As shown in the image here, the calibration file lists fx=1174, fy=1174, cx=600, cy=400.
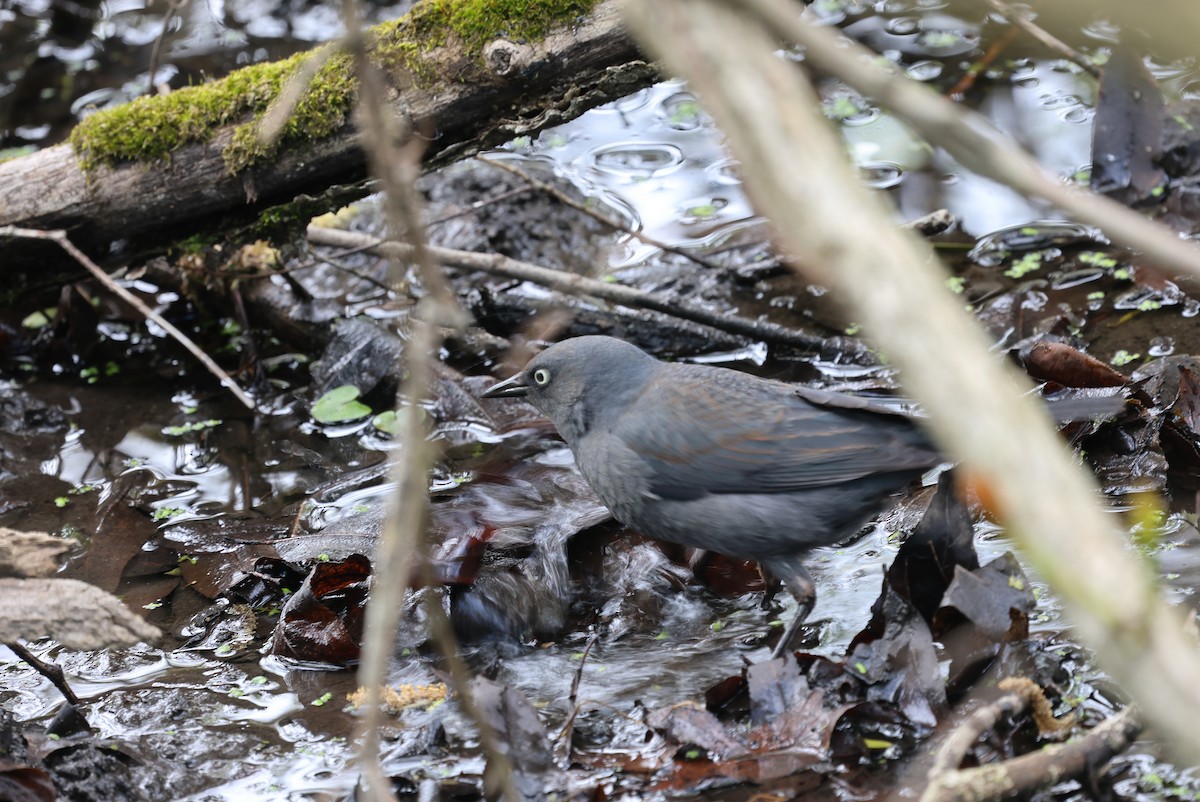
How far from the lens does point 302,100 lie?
513 cm

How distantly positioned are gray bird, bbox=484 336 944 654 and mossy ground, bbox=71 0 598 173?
1699 millimetres

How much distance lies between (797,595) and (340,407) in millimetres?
2866

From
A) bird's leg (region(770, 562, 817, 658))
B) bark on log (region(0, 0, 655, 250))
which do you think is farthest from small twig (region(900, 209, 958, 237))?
bird's leg (region(770, 562, 817, 658))

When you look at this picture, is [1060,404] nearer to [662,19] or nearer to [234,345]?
[662,19]

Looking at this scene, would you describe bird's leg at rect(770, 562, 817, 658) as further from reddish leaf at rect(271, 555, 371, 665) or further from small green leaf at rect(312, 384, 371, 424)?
small green leaf at rect(312, 384, 371, 424)

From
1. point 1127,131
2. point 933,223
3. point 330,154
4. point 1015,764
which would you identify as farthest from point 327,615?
point 1127,131

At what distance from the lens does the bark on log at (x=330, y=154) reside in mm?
4902

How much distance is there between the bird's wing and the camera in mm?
3912

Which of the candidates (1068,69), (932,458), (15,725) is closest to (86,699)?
(15,725)

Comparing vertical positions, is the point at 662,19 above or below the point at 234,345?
above

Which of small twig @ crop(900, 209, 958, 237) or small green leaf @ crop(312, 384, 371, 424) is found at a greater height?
small twig @ crop(900, 209, 958, 237)

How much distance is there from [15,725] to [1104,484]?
154 inches

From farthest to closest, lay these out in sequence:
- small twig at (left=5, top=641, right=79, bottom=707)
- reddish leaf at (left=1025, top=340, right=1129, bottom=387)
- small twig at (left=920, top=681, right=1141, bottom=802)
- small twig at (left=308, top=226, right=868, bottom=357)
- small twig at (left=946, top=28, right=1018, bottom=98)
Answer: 1. small twig at (left=946, top=28, right=1018, bottom=98)
2. small twig at (left=308, top=226, right=868, bottom=357)
3. reddish leaf at (left=1025, top=340, right=1129, bottom=387)
4. small twig at (left=5, top=641, right=79, bottom=707)
5. small twig at (left=920, top=681, right=1141, bottom=802)

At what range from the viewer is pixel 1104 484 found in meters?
4.50
